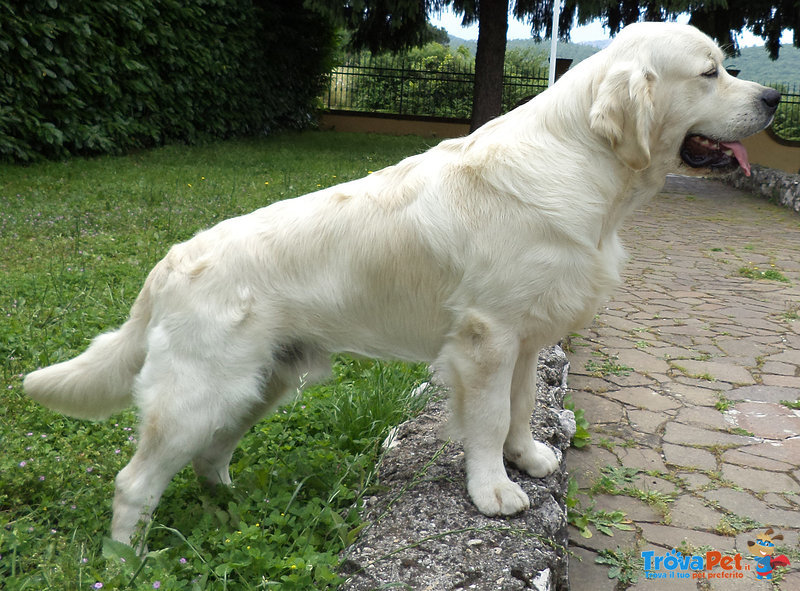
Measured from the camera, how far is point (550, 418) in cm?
350

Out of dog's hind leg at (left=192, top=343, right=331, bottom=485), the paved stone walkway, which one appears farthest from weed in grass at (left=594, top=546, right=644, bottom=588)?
dog's hind leg at (left=192, top=343, right=331, bottom=485)

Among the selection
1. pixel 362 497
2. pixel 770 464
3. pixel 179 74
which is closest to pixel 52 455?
pixel 362 497

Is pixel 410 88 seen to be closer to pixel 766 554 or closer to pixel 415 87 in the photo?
pixel 415 87

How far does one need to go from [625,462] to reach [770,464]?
0.76 m

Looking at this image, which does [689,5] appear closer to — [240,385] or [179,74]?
[179,74]

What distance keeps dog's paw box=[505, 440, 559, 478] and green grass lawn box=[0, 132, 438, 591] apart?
23.5 inches

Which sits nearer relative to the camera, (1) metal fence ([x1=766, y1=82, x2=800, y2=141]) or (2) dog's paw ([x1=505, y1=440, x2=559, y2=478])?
(2) dog's paw ([x1=505, y1=440, x2=559, y2=478])

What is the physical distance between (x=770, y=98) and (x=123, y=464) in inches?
118

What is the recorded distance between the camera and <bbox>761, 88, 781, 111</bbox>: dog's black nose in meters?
2.68

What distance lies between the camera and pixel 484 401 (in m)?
2.59

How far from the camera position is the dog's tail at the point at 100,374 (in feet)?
8.94

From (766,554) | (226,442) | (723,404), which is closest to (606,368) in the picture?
(723,404)

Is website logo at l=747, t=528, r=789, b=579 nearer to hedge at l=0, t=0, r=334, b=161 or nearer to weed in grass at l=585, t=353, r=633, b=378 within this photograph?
weed in grass at l=585, t=353, r=633, b=378

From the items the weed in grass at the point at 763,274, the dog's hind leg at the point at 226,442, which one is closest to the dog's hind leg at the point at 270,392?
the dog's hind leg at the point at 226,442
